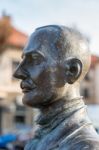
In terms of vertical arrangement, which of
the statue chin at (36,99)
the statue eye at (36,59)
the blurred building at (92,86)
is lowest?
the blurred building at (92,86)

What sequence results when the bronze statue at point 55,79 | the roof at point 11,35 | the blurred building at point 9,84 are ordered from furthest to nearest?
the roof at point 11,35, the blurred building at point 9,84, the bronze statue at point 55,79

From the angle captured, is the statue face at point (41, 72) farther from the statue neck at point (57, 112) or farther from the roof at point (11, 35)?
the roof at point (11, 35)

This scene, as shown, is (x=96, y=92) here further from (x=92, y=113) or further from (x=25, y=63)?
(x=25, y=63)

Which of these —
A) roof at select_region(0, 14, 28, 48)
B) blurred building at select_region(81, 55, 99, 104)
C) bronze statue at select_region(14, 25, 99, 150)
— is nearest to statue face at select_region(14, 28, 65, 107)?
bronze statue at select_region(14, 25, 99, 150)

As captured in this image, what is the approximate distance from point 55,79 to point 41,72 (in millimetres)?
58

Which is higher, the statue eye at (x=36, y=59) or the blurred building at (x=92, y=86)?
the statue eye at (x=36, y=59)

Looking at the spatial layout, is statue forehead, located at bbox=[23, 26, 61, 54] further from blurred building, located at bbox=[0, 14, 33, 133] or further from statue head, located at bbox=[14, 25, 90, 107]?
blurred building, located at bbox=[0, 14, 33, 133]

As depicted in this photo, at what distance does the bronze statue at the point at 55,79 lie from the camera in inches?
72.6

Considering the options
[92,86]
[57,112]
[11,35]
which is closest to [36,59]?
[57,112]

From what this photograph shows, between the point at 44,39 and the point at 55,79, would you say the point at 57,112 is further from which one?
the point at 44,39

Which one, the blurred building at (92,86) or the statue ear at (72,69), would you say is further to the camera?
the blurred building at (92,86)

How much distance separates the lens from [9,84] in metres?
29.0

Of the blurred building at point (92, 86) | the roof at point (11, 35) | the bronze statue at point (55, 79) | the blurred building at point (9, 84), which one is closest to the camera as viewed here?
the bronze statue at point (55, 79)

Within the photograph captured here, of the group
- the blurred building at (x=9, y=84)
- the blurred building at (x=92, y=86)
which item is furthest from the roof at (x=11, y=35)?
the blurred building at (x=92, y=86)
